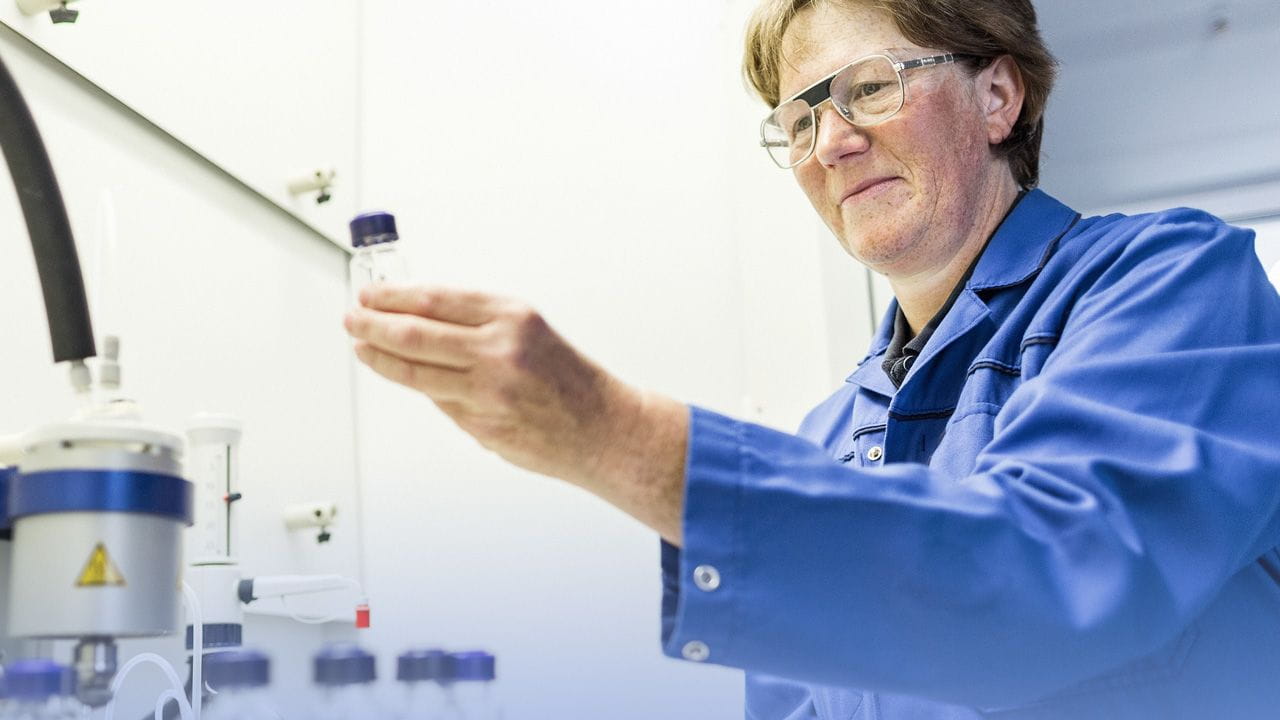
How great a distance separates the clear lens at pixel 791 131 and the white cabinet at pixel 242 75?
0.78 meters

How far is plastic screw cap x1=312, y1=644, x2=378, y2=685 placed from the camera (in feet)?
2.77

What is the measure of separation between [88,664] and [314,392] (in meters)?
1.25

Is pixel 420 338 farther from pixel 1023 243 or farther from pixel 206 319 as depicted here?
pixel 206 319

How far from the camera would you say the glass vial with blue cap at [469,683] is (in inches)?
35.9

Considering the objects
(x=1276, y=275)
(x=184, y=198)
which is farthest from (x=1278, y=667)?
(x=184, y=198)

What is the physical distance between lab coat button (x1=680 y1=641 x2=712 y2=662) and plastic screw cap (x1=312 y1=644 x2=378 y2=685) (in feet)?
1.18

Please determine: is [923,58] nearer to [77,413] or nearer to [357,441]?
[77,413]

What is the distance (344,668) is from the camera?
849 mm

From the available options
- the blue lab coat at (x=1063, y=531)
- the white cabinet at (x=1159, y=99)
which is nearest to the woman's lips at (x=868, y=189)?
the blue lab coat at (x=1063, y=531)

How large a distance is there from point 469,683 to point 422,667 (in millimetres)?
168

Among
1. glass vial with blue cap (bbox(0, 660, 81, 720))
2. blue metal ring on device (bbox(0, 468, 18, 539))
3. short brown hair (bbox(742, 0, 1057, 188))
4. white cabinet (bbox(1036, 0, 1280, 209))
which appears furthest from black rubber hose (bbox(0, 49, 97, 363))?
white cabinet (bbox(1036, 0, 1280, 209))

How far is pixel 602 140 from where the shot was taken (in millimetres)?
2045

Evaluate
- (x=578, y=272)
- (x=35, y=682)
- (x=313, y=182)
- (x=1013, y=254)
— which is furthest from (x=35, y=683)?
(x=578, y=272)

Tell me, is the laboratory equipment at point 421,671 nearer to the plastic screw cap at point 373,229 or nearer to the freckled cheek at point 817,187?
the plastic screw cap at point 373,229
